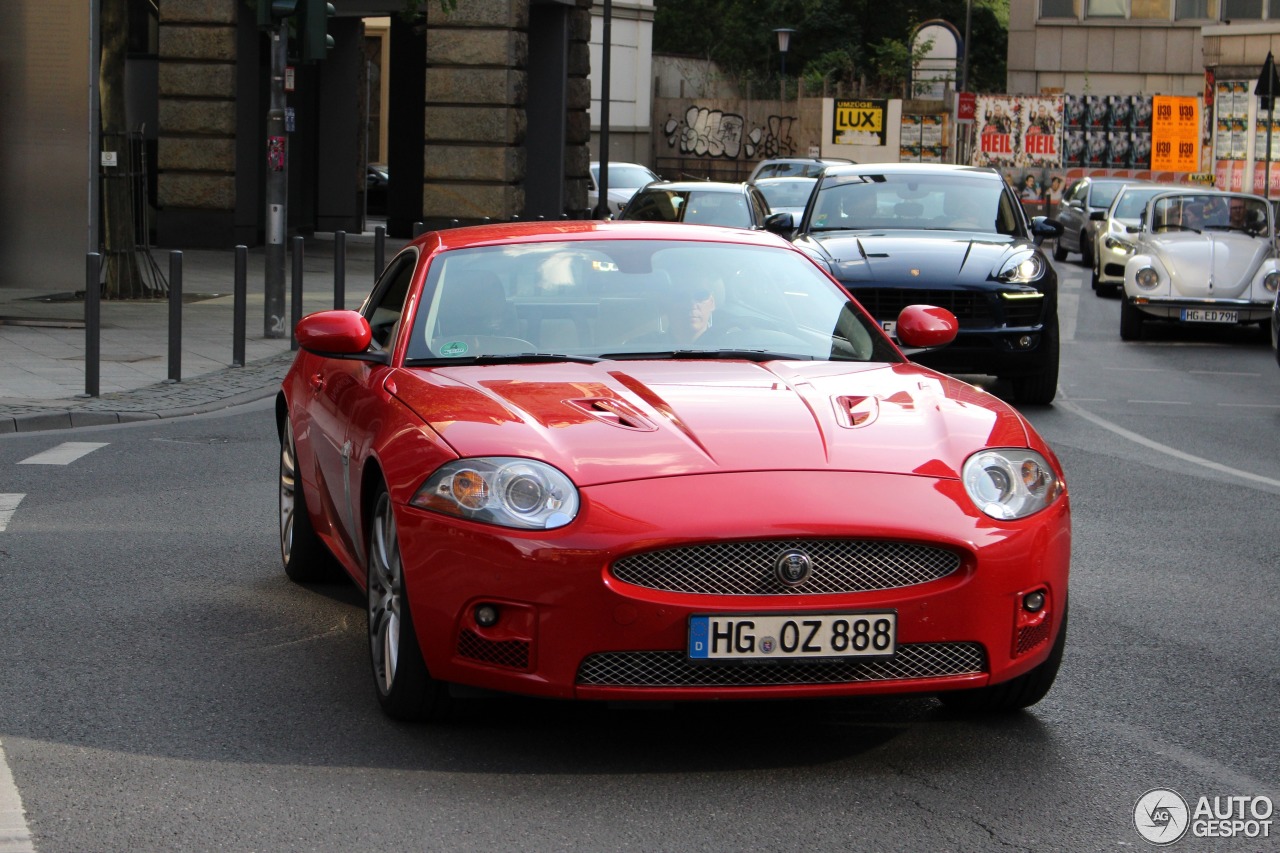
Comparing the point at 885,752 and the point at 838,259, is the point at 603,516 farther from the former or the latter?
the point at 838,259

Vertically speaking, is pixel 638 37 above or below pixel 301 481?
above

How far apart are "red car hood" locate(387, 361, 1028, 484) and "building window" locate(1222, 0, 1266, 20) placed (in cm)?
5942

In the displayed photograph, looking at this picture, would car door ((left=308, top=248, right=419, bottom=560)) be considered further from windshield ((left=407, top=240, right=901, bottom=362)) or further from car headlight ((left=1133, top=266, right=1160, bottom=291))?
car headlight ((left=1133, top=266, right=1160, bottom=291))

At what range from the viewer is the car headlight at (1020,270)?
515 inches

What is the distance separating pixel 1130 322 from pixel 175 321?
9.85 metres

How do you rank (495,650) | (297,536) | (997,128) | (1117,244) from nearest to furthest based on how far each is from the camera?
(495,650)
(297,536)
(1117,244)
(997,128)

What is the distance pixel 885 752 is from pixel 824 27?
7908cm

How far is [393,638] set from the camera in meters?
5.20

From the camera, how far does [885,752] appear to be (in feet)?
16.1

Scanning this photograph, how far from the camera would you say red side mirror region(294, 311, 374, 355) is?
6.02m

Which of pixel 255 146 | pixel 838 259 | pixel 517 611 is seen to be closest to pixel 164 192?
pixel 255 146

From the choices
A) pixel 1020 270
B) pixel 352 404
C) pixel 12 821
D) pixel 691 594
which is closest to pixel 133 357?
pixel 1020 270

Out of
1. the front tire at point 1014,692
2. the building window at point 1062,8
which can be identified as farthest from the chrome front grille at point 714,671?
the building window at point 1062,8

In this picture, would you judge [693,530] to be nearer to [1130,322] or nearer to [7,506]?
[7,506]
